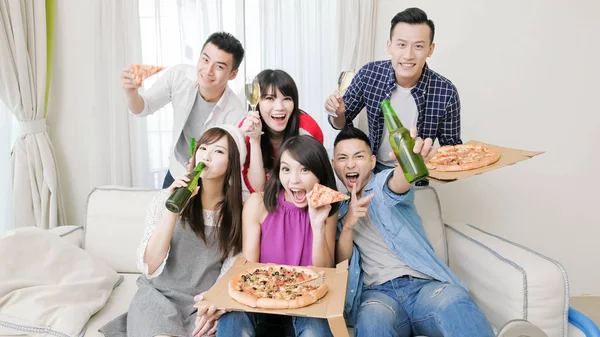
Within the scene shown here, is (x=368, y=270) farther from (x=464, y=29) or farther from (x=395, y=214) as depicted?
(x=464, y=29)

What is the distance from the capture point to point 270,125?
85.7 inches

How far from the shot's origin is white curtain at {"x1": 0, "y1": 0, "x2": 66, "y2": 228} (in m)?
2.89

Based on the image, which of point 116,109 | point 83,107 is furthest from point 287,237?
point 83,107

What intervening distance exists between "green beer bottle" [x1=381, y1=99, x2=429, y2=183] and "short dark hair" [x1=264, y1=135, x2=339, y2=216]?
303mm

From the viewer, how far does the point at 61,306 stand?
193cm

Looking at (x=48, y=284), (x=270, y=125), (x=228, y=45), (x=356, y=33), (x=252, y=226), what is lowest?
(x=48, y=284)

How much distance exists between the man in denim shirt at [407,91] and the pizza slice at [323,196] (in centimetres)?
Result: 53

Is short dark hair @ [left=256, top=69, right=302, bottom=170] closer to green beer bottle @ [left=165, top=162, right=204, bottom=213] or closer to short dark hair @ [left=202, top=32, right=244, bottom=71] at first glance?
short dark hair @ [left=202, top=32, right=244, bottom=71]

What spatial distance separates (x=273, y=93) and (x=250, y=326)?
2.99ft

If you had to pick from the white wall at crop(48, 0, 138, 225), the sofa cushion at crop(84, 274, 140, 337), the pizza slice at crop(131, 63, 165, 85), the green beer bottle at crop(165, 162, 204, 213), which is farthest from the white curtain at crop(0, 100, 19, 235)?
the green beer bottle at crop(165, 162, 204, 213)

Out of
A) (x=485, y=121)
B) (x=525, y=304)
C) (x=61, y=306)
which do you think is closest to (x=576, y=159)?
(x=485, y=121)

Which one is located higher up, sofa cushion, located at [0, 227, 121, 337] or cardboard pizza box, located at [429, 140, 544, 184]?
cardboard pizza box, located at [429, 140, 544, 184]

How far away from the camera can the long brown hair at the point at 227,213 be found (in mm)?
2016

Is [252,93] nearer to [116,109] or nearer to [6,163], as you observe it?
[116,109]
